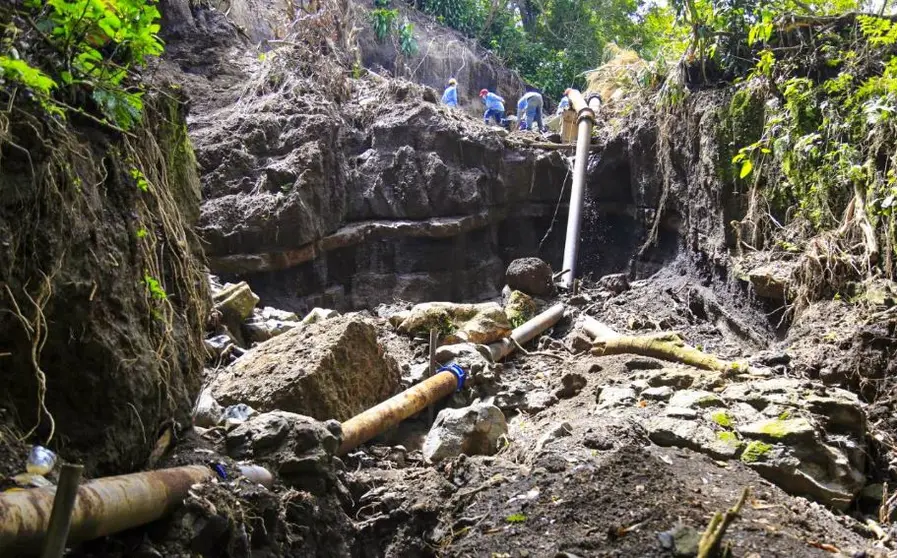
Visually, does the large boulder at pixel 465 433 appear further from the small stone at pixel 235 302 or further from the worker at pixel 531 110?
the worker at pixel 531 110

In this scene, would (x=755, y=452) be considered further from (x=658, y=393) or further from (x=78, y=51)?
(x=78, y=51)

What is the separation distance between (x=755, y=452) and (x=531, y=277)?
20.1 ft

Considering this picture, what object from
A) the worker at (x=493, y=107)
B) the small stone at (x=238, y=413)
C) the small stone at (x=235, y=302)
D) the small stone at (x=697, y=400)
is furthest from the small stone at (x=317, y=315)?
the worker at (x=493, y=107)

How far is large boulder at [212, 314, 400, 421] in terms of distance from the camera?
5.11 m

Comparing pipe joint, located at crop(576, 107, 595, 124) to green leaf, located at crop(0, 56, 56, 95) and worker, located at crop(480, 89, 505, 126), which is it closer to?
worker, located at crop(480, 89, 505, 126)

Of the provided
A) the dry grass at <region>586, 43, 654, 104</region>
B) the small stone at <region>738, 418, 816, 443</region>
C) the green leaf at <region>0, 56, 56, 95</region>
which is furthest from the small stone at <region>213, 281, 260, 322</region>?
the dry grass at <region>586, 43, 654, 104</region>

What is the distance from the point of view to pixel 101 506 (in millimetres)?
2176

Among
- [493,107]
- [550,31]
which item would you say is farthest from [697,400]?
[550,31]

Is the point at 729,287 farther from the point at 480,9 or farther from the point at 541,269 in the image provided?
the point at 480,9

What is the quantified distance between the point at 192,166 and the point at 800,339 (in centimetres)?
546

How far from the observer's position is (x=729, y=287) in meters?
8.42

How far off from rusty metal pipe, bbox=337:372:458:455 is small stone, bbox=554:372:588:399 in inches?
41.4

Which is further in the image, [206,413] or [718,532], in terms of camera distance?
[206,413]

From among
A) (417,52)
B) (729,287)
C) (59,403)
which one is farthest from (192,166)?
(417,52)
